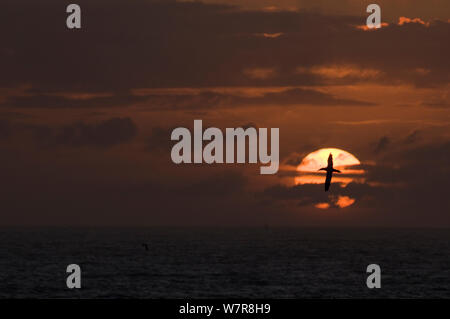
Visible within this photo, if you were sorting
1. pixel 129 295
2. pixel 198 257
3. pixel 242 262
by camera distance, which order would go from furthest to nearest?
1. pixel 198 257
2. pixel 242 262
3. pixel 129 295

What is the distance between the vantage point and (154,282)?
319 ft

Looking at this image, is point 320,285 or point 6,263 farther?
point 6,263

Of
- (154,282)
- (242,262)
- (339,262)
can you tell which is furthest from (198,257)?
(154,282)

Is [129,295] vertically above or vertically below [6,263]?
below

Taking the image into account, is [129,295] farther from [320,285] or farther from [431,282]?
[431,282]

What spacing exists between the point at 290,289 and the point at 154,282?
1828 centimetres

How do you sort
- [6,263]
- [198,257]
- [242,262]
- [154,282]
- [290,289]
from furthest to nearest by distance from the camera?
1. [198,257]
2. [242,262]
3. [6,263]
4. [154,282]
5. [290,289]

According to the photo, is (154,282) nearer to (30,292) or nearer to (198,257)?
(30,292)

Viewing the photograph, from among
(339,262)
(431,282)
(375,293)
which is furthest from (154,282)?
(339,262)
